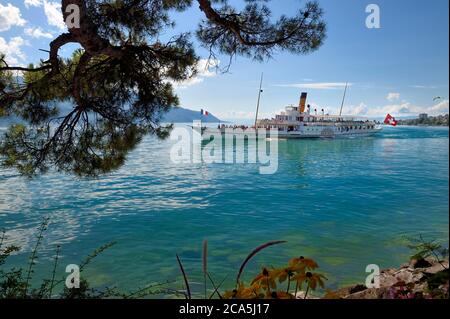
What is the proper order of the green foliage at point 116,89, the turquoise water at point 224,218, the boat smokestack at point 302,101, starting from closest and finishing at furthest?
the green foliage at point 116,89 → the turquoise water at point 224,218 → the boat smokestack at point 302,101

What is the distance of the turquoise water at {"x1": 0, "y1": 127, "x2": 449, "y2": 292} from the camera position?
243 inches

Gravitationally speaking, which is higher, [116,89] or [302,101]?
[302,101]

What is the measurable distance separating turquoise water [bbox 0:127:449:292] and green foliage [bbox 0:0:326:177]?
1.99 meters

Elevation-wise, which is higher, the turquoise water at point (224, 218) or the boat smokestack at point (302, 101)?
the boat smokestack at point (302, 101)

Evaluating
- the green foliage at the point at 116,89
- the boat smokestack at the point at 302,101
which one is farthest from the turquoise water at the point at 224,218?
the boat smokestack at the point at 302,101

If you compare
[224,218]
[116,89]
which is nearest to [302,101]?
[224,218]

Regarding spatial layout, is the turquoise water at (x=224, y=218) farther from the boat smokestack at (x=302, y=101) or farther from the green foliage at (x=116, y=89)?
the boat smokestack at (x=302, y=101)

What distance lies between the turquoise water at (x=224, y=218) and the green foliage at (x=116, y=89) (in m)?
1.99

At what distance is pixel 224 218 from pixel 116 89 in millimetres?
6255

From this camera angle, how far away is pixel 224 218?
986 centimetres

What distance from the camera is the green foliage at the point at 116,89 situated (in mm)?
4051

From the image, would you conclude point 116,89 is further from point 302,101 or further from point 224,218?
point 302,101

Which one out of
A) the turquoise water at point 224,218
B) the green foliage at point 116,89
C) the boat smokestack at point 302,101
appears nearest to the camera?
the green foliage at point 116,89

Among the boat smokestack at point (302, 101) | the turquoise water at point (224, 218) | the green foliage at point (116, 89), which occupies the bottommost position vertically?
the turquoise water at point (224, 218)
